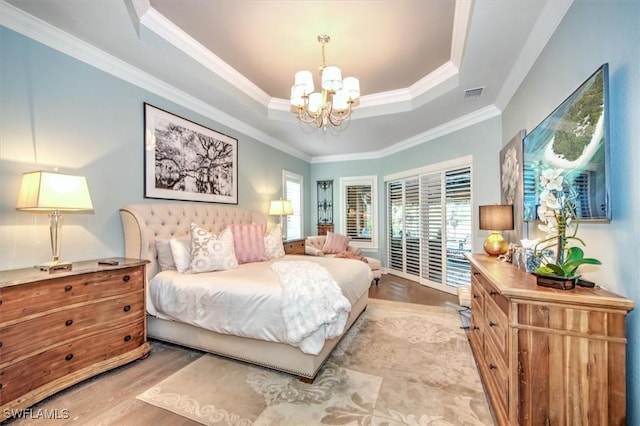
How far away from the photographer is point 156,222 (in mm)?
2844

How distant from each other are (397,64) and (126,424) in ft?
12.9

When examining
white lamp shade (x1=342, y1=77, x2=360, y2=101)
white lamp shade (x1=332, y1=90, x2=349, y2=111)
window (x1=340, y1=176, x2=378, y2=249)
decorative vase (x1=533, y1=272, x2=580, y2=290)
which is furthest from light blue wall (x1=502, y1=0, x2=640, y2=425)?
window (x1=340, y1=176, x2=378, y2=249)

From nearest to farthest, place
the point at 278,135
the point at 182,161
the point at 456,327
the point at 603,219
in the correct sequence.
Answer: the point at 603,219 < the point at 456,327 < the point at 182,161 < the point at 278,135

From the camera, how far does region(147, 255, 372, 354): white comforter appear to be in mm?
1998

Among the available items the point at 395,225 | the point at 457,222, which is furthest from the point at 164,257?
the point at 395,225

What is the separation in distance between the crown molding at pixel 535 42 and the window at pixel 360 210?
3.34 meters

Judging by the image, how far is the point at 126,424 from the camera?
160 centimetres

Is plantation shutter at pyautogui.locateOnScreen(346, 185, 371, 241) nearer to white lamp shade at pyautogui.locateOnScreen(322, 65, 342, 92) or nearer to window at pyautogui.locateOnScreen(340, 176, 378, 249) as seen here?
window at pyautogui.locateOnScreen(340, 176, 378, 249)

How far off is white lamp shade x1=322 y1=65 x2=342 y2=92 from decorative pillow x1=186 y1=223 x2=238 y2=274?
186 cm

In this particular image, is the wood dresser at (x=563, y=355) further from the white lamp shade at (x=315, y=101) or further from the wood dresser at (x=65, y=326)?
the wood dresser at (x=65, y=326)

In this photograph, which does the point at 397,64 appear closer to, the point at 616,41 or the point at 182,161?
the point at 616,41

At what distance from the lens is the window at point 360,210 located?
6098mm

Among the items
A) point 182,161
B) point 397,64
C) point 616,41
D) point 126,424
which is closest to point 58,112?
point 182,161

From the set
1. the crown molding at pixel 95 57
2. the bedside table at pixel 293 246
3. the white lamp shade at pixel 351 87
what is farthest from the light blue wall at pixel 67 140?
the bedside table at pixel 293 246
